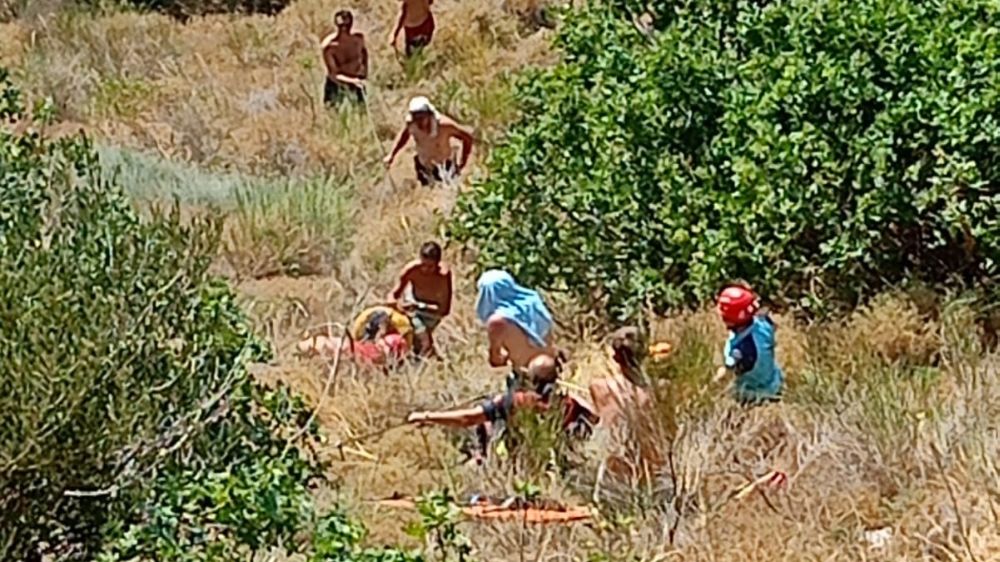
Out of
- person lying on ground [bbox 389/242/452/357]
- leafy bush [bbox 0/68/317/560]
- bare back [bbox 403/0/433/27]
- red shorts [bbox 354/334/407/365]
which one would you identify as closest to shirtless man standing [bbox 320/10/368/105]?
bare back [bbox 403/0/433/27]

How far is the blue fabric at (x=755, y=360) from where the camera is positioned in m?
7.09

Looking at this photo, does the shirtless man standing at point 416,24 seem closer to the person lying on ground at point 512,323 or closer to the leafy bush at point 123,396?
the person lying on ground at point 512,323

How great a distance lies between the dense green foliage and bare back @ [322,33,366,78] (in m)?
5.47

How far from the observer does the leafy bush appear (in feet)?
15.6

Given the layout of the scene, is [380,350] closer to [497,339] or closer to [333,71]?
[497,339]

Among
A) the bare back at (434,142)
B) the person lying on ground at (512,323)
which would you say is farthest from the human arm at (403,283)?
the bare back at (434,142)

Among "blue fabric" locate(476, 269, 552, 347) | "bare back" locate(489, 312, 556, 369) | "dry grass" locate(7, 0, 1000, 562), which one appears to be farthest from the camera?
"blue fabric" locate(476, 269, 552, 347)

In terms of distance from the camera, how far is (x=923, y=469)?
582cm

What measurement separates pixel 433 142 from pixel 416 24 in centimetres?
427

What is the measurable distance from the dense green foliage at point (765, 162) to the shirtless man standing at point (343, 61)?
17.4ft

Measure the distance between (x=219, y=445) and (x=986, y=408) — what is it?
8.79ft

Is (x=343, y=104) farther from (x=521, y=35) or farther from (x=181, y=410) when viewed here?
(x=181, y=410)

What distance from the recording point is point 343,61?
14945mm

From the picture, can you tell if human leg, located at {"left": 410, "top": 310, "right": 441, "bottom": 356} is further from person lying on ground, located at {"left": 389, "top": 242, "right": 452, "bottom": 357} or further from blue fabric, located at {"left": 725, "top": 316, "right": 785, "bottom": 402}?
blue fabric, located at {"left": 725, "top": 316, "right": 785, "bottom": 402}
